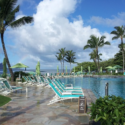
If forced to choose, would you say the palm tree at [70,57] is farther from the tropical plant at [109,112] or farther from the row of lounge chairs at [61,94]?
the tropical plant at [109,112]

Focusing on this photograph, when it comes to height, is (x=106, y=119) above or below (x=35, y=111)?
above

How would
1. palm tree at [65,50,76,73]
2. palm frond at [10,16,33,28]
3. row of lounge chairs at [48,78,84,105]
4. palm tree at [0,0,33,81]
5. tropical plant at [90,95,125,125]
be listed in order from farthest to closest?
palm tree at [65,50,76,73], palm frond at [10,16,33,28], palm tree at [0,0,33,81], row of lounge chairs at [48,78,84,105], tropical plant at [90,95,125,125]

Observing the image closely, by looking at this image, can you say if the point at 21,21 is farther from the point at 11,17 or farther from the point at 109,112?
the point at 109,112

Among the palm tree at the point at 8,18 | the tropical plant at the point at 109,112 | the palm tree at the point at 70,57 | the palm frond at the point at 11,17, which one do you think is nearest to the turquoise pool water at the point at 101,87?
the tropical plant at the point at 109,112

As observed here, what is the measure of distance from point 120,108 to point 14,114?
3.64 metres

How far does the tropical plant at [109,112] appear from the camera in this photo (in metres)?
2.38

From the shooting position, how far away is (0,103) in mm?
3344

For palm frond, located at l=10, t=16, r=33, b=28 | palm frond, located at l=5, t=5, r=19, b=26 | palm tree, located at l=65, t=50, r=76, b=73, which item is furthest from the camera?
palm tree, located at l=65, t=50, r=76, b=73

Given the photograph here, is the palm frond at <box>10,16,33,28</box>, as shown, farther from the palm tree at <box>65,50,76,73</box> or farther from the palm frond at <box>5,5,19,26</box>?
the palm tree at <box>65,50,76,73</box>

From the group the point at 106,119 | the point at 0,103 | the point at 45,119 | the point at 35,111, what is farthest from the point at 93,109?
the point at 35,111

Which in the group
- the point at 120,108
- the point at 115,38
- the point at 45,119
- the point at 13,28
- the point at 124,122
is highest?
the point at 115,38

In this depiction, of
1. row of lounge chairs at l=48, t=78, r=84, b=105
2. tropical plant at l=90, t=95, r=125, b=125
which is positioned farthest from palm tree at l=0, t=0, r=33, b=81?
tropical plant at l=90, t=95, r=125, b=125

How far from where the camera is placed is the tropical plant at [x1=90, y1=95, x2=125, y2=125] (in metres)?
2.38

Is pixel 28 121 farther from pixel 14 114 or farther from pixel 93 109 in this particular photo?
pixel 93 109
